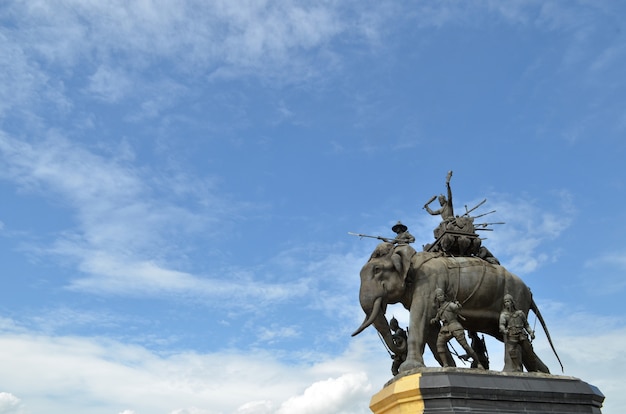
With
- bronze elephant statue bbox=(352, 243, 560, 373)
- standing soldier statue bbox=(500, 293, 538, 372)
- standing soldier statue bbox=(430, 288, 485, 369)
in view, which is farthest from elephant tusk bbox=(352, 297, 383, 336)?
standing soldier statue bbox=(500, 293, 538, 372)

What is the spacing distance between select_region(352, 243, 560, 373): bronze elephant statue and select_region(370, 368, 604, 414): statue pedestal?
106cm

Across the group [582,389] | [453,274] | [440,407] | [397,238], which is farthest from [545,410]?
[397,238]

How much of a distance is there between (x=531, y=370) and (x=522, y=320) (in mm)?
1158

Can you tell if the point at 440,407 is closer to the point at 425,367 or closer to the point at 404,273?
the point at 425,367

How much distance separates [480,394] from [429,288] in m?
2.65

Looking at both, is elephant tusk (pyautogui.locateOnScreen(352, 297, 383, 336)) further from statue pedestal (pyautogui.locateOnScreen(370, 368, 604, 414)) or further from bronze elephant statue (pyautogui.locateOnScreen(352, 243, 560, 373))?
statue pedestal (pyautogui.locateOnScreen(370, 368, 604, 414))

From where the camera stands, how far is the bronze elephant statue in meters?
15.4

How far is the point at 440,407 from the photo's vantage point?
1328cm

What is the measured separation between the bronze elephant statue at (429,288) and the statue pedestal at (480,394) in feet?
3.49

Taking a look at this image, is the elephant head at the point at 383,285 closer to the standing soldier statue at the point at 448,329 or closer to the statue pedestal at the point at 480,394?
the standing soldier statue at the point at 448,329

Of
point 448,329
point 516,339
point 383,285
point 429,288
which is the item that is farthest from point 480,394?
point 383,285

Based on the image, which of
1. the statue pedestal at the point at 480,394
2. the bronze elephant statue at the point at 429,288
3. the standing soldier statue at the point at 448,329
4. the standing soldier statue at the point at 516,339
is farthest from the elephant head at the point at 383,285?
the standing soldier statue at the point at 516,339

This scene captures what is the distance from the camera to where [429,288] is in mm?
15453

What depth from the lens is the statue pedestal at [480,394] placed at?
13.4 meters
